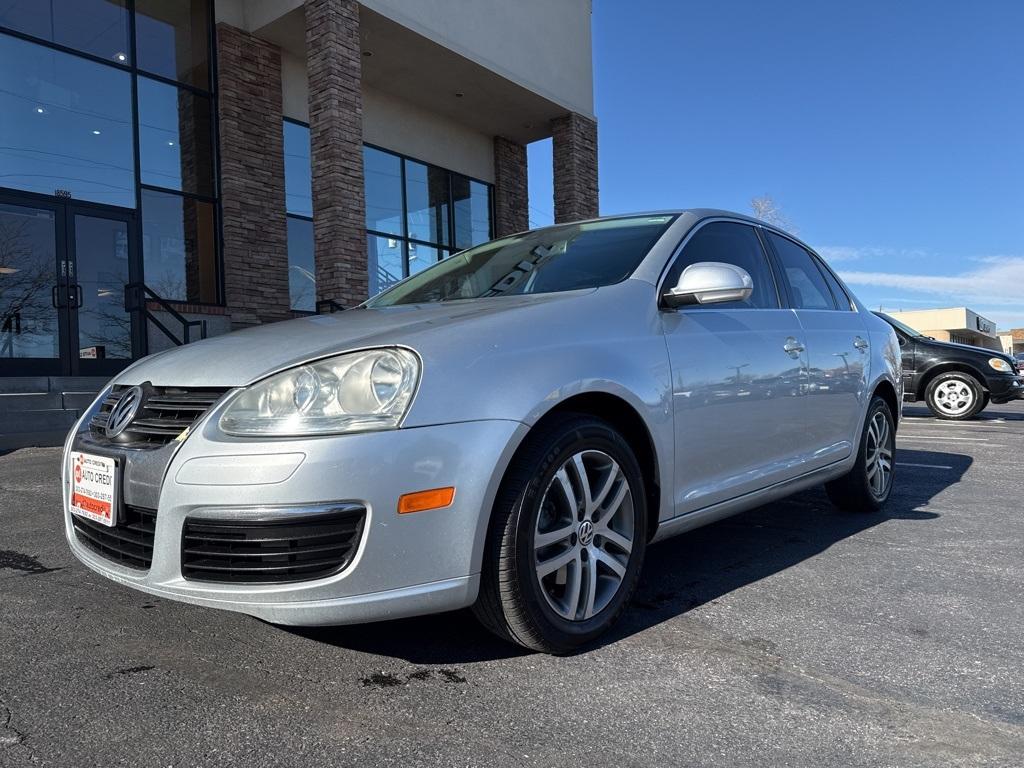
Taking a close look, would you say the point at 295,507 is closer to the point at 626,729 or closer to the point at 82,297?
the point at 626,729

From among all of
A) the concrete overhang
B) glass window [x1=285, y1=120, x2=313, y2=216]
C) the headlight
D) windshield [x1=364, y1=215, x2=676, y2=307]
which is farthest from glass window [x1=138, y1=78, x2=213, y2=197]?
the headlight

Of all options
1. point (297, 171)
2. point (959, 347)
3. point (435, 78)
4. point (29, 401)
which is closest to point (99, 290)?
point (29, 401)

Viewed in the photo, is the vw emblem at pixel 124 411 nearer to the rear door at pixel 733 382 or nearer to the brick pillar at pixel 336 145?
the rear door at pixel 733 382

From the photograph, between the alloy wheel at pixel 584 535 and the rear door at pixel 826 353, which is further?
the rear door at pixel 826 353

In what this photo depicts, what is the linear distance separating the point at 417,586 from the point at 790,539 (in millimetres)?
2443

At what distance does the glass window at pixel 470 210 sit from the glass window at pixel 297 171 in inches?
149

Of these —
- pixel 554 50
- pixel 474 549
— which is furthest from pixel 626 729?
pixel 554 50

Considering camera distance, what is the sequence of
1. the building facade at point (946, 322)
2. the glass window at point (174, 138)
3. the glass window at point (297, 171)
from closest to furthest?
1. the glass window at point (174, 138)
2. the glass window at point (297, 171)
3. the building facade at point (946, 322)

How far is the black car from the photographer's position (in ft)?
36.7

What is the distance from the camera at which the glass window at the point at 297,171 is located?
40.3 ft

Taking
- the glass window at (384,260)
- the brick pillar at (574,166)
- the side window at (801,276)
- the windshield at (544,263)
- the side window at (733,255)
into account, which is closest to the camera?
the windshield at (544,263)

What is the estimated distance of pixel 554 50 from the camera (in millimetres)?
14336

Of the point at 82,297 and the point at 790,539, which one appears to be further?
the point at 82,297

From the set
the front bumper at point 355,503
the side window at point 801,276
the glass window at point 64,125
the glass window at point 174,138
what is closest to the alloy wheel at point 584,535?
the front bumper at point 355,503
